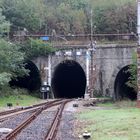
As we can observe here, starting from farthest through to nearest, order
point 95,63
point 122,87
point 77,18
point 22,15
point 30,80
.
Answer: point 77,18 < point 22,15 < point 122,87 < point 30,80 < point 95,63

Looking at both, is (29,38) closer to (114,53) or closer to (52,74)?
Result: (52,74)

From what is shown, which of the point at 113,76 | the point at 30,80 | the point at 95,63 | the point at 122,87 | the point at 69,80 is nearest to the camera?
the point at 113,76

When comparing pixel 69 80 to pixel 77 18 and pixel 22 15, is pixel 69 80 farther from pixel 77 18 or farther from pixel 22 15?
pixel 22 15

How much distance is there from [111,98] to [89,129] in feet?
91.6

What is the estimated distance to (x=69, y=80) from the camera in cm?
5609

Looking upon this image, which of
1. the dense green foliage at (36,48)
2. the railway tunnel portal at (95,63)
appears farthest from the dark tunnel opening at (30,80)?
the dense green foliage at (36,48)

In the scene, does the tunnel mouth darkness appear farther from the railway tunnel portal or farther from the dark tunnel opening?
the dark tunnel opening

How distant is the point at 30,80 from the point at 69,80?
6559 millimetres

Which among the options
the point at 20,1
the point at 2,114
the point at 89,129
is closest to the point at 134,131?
the point at 89,129

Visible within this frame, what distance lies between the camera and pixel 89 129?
17844 millimetres

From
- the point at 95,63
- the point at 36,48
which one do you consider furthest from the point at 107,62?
the point at 36,48

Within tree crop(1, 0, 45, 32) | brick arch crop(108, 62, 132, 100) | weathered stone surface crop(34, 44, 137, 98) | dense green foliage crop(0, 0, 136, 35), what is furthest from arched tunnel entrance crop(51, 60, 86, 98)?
tree crop(1, 0, 45, 32)

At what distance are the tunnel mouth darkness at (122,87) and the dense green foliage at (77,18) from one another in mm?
6865

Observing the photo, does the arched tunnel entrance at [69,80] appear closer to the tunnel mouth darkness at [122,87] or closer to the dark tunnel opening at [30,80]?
the dark tunnel opening at [30,80]
